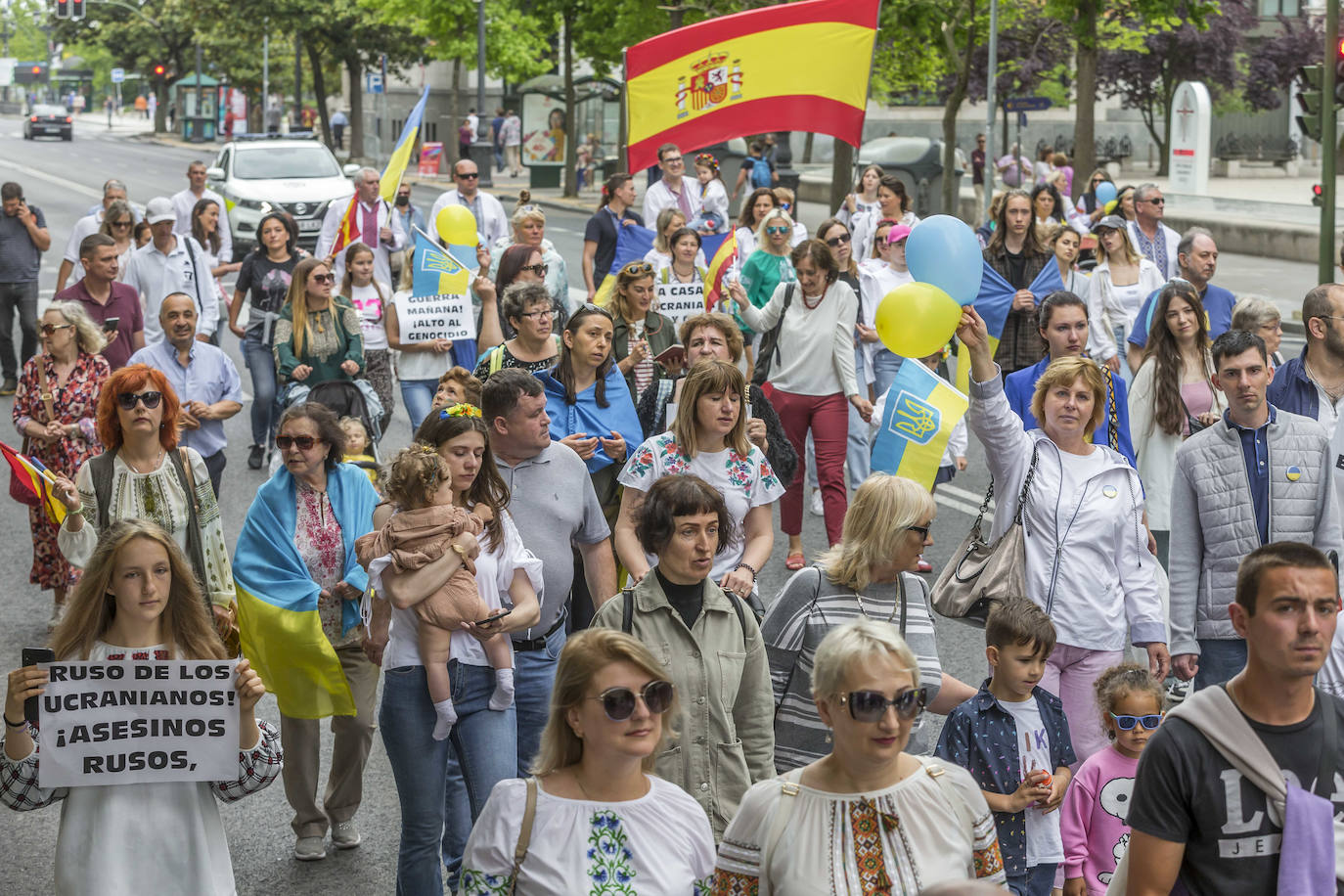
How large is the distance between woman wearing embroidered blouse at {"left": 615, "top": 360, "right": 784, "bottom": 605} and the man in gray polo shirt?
1.03ft

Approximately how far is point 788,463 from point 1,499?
6.86 metres

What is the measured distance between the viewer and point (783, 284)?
33.4 feet

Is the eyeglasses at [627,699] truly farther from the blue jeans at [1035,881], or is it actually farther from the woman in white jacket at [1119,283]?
the woman in white jacket at [1119,283]

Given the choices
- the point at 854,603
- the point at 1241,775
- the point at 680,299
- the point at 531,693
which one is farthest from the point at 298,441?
the point at 680,299

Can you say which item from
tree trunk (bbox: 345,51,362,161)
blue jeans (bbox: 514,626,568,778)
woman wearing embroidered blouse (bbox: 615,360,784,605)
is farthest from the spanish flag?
tree trunk (bbox: 345,51,362,161)

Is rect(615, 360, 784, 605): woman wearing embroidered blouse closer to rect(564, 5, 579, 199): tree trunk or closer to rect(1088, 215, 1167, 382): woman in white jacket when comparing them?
rect(1088, 215, 1167, 382): woman in white jacket

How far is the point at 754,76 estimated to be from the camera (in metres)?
11.3

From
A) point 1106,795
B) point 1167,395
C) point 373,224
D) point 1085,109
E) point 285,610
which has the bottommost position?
point 1106,795

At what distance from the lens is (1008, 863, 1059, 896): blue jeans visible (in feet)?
16.3

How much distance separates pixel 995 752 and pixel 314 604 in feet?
7.89

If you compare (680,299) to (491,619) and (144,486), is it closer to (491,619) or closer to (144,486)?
(144,486)

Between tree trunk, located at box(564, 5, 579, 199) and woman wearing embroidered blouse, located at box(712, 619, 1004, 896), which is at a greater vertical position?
tree trunk, located at box(564, 5, 579, 199)

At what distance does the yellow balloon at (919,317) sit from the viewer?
712cm

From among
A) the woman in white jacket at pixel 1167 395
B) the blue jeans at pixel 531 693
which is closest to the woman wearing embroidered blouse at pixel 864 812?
the blue jeans at pixel 531 693
